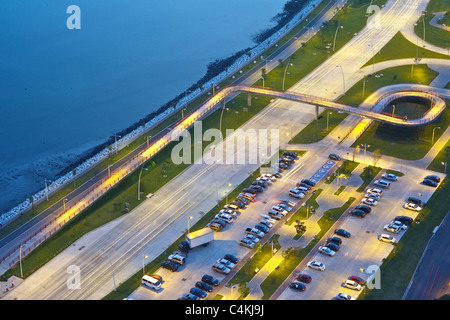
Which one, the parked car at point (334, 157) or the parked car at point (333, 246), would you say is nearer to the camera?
the parked car at point (333, 246)

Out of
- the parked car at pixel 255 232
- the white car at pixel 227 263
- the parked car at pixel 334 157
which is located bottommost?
the white car at pixel 227 263

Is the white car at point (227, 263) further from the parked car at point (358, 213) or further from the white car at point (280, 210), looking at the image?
the parked car at point (358, 213)

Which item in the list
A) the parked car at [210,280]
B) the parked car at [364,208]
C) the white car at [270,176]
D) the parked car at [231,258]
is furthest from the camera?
the white car at [270,176]

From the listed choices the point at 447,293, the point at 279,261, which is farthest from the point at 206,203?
the point at 447,293

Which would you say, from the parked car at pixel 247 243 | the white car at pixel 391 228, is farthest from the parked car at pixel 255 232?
the white car at pixel 391 228

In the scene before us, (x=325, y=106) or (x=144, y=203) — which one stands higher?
(x=325, y=106)

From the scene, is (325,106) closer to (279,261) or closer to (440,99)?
(440,99)

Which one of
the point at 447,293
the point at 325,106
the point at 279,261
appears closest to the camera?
the point at 447,293
